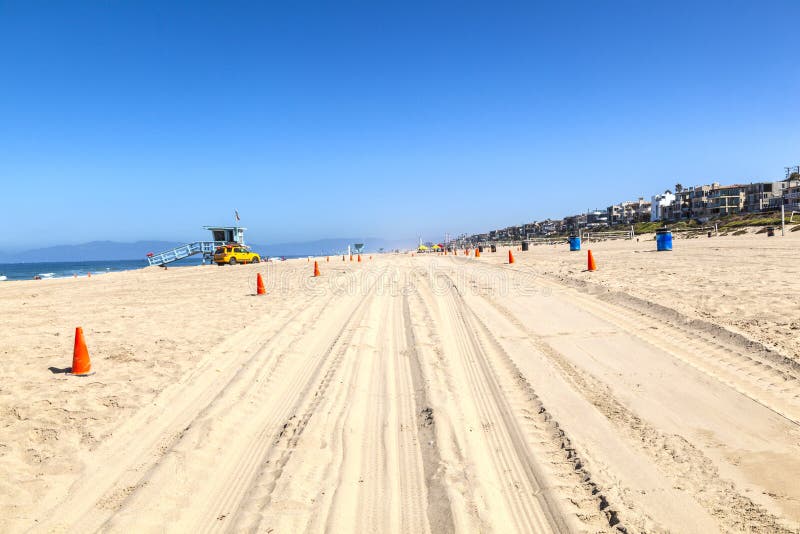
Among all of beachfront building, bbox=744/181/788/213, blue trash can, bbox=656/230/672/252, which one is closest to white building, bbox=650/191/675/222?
beachfront building, bbox=744/181/788/213

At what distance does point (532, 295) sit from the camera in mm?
11508

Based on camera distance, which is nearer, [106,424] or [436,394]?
[106,424]

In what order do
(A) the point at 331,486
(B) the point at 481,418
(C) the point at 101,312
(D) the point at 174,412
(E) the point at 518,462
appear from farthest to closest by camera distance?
(C) the point at 101,312, (D) the point at 174,412, (B) the point at 481,418, (E) the point at 518,462, (A) the point at 331,486

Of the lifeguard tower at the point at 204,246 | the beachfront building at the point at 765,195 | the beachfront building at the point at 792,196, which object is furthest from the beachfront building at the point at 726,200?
the lifeguard tower at the point at 204,246

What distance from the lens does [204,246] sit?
4525 cm

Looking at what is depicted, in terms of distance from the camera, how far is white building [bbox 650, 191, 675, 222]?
11397 centimetres

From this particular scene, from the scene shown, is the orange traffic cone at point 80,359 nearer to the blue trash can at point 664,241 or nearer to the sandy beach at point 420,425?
the sandy beach at point 420,425

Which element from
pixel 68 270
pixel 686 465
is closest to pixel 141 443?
pixel 686 465

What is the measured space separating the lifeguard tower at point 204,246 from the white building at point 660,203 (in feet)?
356

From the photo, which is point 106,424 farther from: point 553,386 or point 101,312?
point 101,312

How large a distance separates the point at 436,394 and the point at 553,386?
4.61 feet

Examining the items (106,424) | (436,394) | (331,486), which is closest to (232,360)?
(106,424)

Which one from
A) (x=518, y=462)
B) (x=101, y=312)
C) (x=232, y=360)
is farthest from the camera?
(x=101, y=312)

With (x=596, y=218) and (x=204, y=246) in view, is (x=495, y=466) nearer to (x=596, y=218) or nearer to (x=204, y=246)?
(x=204, y=246)
